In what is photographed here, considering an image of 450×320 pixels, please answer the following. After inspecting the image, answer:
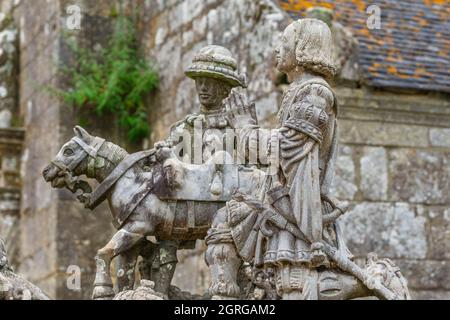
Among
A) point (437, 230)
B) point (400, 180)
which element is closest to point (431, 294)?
point (437, 230)

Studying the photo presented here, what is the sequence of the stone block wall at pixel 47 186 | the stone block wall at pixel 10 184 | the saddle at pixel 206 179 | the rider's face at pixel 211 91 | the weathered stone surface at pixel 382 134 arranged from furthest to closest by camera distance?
the stone block wall at pixel 10 184 < the stone block wall at pixel 47 186 < the weathered stone surface at pixel 382 134 < the rider's face at pixel 211 91 < the saddle at pixel 206 179

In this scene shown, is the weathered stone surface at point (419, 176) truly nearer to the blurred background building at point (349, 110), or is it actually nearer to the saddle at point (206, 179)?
the blurred background building at point (349, 110)

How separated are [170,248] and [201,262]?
3.91 metres

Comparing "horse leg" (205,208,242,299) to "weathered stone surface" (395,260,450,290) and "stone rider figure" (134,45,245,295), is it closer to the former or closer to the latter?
"stone rider figure" (134,45,245,295)

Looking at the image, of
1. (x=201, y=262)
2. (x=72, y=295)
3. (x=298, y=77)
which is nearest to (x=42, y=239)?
(x=72, y=295)

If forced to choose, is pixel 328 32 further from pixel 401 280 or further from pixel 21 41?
pixel 21 41

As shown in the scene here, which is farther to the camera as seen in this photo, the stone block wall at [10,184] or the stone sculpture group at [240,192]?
the stone block wall at [10,184]

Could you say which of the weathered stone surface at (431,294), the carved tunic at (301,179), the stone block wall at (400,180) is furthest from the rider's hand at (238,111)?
the weathered stone surface at (431,294)

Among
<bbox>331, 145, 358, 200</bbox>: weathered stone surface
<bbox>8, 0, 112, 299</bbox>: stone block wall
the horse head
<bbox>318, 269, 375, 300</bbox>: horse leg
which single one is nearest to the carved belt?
<bbox>318, 269, 375, 300</bbox>: horse leg

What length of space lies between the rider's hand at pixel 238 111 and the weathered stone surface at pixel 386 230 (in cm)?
352

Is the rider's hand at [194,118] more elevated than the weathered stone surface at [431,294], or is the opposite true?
the rider's hand at [194,118]

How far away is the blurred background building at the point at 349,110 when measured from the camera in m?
10.3

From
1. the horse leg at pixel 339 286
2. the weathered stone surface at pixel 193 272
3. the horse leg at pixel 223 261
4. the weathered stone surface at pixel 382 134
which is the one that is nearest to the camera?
the horse leg at pixel 339 286
